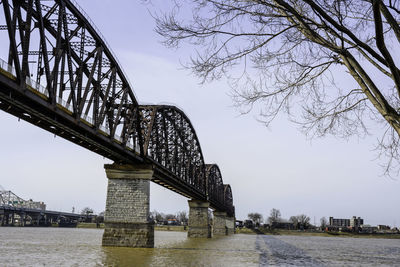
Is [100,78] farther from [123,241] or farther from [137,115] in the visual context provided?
[123,241]

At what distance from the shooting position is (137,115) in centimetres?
4022

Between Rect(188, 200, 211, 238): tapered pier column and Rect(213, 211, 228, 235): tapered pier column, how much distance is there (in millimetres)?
31387

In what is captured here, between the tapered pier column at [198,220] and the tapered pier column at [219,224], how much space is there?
31387mm

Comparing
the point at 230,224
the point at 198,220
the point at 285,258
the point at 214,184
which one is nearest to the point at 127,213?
the point at 285,258

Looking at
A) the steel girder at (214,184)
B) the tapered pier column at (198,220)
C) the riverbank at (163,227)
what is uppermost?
the steel girder at (214,184)

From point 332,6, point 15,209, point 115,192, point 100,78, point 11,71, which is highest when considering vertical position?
point 100,78

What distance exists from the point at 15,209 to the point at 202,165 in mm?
111039

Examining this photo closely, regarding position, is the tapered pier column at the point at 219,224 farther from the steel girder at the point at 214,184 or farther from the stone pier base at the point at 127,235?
the stone pier base at the point at 127,235

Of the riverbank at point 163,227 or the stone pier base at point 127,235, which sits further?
the riverbank at point 163,227

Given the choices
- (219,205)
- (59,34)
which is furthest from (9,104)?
(219,205)

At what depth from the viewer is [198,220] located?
75188 millimetres

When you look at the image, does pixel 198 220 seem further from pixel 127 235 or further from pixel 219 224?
pixel 127 235

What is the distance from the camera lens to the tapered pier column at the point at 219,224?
108 m

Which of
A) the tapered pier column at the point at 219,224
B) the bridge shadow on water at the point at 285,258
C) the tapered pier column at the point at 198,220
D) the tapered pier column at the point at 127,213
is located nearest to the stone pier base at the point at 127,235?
the tapered pier column at the point at 127,213
